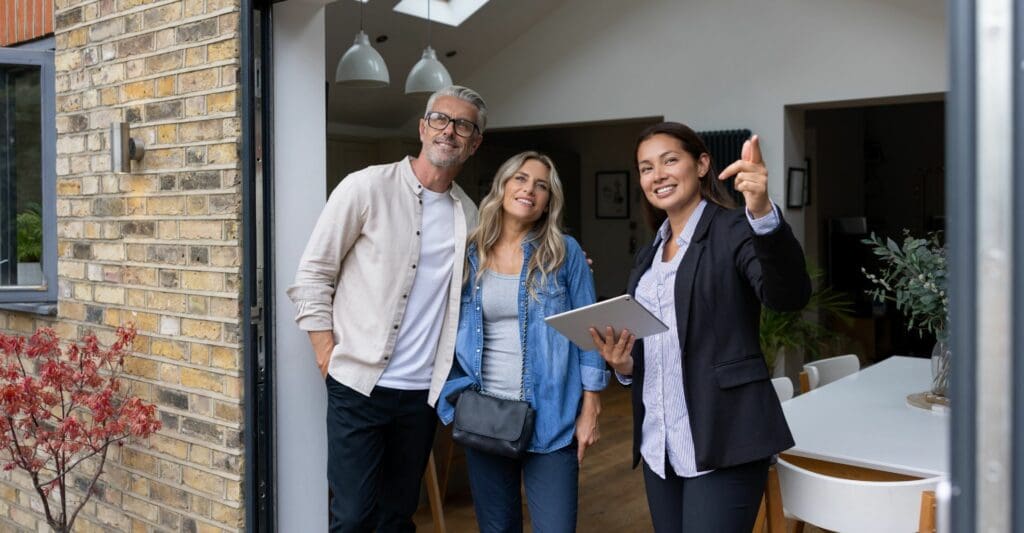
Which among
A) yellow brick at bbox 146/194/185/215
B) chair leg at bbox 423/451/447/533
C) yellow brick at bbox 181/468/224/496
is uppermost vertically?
yellow brick at bbox 146/194/185/215

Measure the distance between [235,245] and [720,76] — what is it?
509 centimetres

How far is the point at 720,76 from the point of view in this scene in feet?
23.2

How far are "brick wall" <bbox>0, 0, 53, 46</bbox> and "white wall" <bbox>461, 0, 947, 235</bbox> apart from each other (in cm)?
482

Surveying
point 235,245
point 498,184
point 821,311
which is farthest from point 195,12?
point 821,311

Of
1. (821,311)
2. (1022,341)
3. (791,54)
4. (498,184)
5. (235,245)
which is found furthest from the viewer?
(821,311)

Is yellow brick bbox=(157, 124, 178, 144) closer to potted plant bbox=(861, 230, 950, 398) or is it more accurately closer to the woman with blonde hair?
the woman with blonde hair

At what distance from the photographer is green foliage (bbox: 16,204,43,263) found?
11.9 feet

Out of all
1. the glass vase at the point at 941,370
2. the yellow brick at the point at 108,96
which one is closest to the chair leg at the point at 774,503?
the glass vase at the point at 941,370

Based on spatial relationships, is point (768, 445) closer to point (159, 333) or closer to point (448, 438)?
point (159, 333)

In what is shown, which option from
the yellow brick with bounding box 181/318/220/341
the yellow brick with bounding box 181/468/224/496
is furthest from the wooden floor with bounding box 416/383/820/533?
the yellow brick with bounding box 181/318/220/341

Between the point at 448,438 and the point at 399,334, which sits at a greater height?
the point at 399,334

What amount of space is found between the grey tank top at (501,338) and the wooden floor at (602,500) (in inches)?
70.3

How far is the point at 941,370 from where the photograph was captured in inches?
128

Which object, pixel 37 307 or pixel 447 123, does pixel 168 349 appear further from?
pixel 447 123
